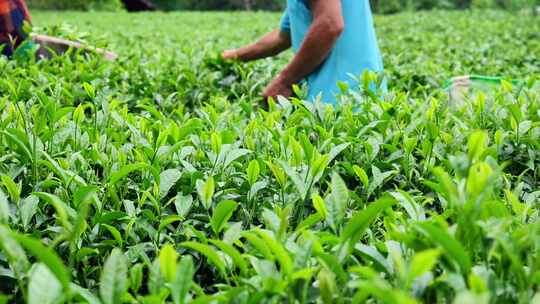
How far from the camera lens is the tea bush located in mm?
878

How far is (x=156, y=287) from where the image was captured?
906mm

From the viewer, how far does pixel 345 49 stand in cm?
297

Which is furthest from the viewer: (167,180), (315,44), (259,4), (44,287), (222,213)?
(259,4)

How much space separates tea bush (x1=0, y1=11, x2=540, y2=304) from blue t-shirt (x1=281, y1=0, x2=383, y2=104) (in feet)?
2.06

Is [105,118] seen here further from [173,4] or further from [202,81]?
[173,4]

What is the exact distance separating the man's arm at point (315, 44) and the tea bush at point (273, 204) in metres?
0.47

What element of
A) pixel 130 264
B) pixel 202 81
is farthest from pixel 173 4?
pixel 130 264

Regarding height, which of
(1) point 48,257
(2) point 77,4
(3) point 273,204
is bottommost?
(2) point 77,4

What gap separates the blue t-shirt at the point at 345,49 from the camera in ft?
9.68

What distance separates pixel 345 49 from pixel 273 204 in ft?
5.64

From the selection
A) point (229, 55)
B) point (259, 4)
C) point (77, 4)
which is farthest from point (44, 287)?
point (259, 4)

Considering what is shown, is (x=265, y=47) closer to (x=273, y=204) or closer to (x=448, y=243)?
(x=273, y=204)

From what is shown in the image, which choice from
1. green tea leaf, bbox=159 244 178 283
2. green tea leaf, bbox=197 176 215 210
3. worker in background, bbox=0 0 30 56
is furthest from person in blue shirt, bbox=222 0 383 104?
green tea leaf, bbox=159 244 178 283

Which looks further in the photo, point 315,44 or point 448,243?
point 315,44
